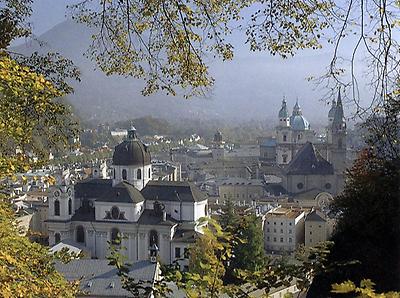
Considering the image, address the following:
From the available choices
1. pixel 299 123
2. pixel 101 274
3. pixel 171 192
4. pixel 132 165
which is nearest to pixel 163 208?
pixel 171 192

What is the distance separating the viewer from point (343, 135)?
3459cm

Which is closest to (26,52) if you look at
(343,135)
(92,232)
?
(92,232)

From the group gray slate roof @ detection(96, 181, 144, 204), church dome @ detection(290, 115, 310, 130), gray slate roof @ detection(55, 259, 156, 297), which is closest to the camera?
gray slate roof @ detection(55, 259, 156, 297)

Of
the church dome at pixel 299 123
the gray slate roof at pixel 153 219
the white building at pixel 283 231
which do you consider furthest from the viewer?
the church dome at pixel 299 123

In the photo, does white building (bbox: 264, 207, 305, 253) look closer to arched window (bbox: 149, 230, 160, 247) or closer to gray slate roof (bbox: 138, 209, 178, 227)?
gray slate roof (bbox: 138, 209, 178, 227)

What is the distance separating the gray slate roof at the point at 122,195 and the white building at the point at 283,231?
5.50 m

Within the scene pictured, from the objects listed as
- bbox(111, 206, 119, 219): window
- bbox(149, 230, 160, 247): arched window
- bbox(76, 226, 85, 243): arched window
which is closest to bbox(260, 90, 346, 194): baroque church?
bbox(149, 230, 160, 247): arched window

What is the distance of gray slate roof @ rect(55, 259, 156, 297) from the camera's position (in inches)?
497

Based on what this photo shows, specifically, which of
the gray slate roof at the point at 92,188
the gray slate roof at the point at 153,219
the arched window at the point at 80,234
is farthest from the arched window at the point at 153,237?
A: the gray slate roof at the point at 92,188

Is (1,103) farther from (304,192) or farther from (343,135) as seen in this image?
(343,135)

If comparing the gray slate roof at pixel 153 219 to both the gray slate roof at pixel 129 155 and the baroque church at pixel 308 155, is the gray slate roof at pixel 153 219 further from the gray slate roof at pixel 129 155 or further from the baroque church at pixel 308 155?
the baroque church at pixel 308 155

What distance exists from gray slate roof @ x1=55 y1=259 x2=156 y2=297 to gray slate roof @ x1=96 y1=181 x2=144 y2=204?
7088 mm

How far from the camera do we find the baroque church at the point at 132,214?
2067 centimetres

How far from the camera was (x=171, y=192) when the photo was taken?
21891 mm
